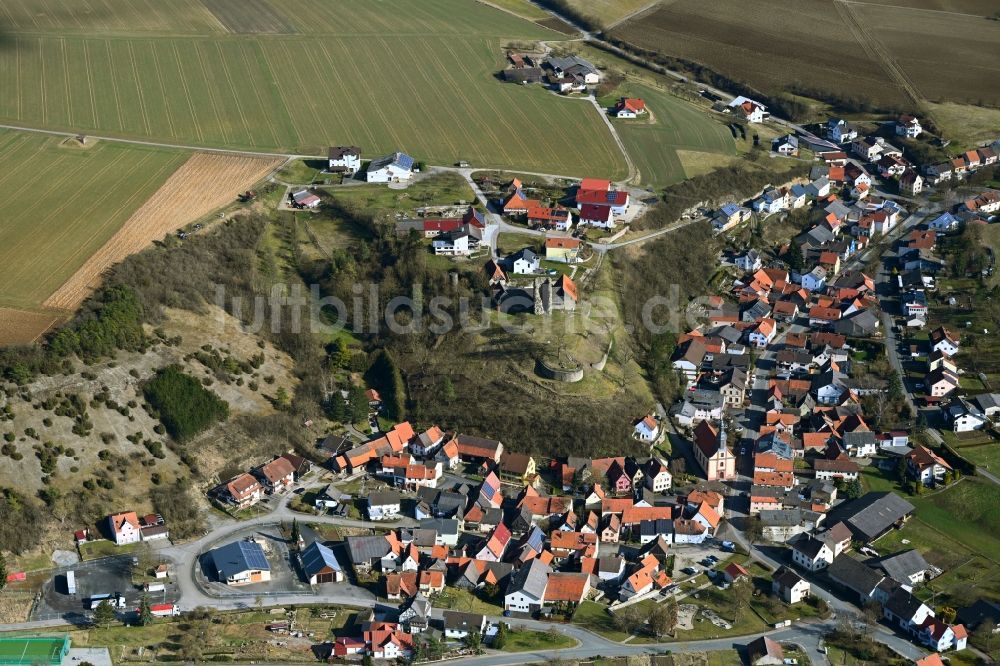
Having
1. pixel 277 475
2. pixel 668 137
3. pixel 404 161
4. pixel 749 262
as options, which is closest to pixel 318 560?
pixel 277 475

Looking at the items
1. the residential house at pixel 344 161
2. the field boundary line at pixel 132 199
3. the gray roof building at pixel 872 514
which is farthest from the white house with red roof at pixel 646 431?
the field boundary line at pixel 132 199

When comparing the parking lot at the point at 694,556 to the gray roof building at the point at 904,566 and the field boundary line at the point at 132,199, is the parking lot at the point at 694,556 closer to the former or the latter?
Result: the gray roof building at the point at 904,566

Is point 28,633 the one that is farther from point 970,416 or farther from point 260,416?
point 970,416

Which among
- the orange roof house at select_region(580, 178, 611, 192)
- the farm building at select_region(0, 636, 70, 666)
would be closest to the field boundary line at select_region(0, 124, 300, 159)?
the orange roof house at select_region(580, 178, 611, 192)

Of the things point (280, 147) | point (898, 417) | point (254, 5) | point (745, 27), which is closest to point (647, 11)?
point (745, 27)

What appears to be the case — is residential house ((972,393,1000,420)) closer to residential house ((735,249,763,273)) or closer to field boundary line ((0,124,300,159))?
residential house ((735,249,763,273))

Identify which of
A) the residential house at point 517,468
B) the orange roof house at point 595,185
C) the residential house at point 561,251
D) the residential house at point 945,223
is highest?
the orange roof house at point 595,185
